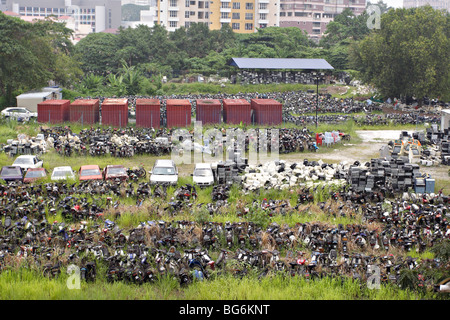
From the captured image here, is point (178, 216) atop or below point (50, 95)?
below

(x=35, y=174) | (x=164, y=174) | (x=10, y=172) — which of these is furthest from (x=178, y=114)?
(x=10, y=172)

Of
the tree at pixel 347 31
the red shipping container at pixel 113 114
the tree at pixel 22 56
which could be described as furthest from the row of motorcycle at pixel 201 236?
the tree at pixel 347 31

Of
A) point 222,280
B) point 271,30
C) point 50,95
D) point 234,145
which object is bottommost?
point 222,280

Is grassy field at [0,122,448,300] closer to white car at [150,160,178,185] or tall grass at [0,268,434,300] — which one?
tall grass at [0,268,434,300]

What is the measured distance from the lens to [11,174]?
23109 millimetres

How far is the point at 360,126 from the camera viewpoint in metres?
39.7

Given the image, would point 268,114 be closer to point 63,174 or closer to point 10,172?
point 63,174

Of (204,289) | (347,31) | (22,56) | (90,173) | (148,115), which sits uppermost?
(347,31)

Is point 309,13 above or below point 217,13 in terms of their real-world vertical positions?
above

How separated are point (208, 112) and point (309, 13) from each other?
9329 cm

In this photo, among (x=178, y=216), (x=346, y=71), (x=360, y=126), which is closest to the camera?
(x=178, y=216)

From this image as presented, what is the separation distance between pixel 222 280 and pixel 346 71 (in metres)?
54.6

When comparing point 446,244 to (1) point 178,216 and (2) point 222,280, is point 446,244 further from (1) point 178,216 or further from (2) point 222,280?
(1) point 178,216

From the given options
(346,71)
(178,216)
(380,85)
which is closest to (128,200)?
(178,216)
